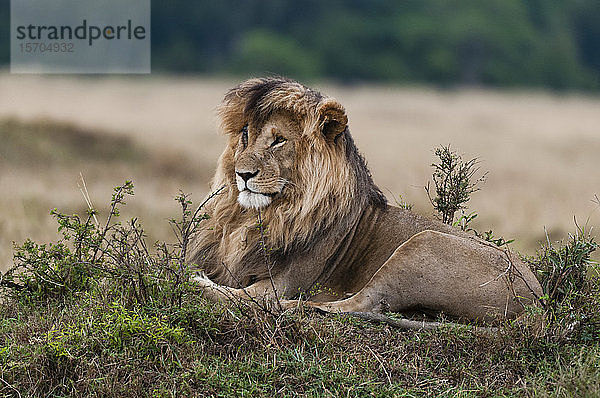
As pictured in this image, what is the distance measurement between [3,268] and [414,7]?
4281 centimetres

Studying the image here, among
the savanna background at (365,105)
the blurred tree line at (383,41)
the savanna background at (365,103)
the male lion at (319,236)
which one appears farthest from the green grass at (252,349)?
the blurred tree line at (383,41)

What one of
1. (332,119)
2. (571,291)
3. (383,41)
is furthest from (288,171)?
(383,41)

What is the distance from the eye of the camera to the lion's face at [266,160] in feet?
17.6

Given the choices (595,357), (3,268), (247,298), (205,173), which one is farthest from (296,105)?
(205,173)

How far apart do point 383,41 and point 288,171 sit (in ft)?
132

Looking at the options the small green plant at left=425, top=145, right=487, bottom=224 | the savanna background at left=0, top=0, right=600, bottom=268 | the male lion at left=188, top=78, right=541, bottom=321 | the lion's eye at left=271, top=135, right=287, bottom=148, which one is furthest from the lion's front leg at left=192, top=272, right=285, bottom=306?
the small green plant at left=425, top=145, right=487, bottom=224

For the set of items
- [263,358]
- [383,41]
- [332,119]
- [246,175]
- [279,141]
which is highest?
[383,41]

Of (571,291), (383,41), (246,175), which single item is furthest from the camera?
(383,41)

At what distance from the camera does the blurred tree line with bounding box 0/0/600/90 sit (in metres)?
41.1

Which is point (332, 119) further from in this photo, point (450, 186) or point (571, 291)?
point (571, 291)

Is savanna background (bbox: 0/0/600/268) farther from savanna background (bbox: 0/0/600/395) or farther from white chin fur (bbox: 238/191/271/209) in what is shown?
white chin fur (bbox: 238/191/271/209)

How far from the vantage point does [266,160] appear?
538 cm

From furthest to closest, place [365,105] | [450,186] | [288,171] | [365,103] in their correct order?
[365,103], [365,105], [450,186], [288,171]

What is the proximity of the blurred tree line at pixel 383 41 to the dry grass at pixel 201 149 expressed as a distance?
7676 mm
